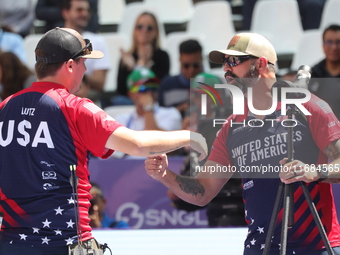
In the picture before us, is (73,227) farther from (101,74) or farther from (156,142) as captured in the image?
(101,74)

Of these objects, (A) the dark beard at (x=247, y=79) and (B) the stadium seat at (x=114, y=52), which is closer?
(A) the dark beard at (x=247, y=79)

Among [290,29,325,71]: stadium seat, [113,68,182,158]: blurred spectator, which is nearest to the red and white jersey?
[113,68,182,158]: blurred spectator

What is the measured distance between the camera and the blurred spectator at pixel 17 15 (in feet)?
29.8

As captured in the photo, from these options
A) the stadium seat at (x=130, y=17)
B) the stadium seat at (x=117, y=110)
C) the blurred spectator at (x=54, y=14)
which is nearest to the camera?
the stadium seat at (x=117, y=110)

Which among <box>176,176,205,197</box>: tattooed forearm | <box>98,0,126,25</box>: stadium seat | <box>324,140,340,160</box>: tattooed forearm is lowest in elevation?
<box>176,176,205,197</box>: tattooed forearm

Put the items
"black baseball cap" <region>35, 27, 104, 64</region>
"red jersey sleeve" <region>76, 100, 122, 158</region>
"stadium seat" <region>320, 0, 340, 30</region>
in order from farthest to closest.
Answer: "stadium seat" <region>320, 0, 340, 30</region> < "black baseball cap" <region>35, 27, 104, 64</region> < "red jersey sleeve" <region>76, 100, 122, 158</region>

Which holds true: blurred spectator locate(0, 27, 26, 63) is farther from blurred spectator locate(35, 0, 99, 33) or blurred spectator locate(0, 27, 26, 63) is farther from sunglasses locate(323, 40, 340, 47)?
sunglasses locate(323, 40, 340, 47)

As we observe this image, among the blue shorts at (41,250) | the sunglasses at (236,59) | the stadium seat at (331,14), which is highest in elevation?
the stadium seat at (331,14)

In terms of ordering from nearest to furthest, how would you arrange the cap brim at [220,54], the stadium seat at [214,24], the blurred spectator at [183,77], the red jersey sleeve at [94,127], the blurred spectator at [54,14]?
1. the red jersey sleeve at [94,127]
2. the cap brim at [220,54]
3. the blurred spectator at [183,77]
4. the blurred spectator at [54,14]
5. the stadium seat at [214,24]

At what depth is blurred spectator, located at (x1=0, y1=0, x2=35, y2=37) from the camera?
29.8ft

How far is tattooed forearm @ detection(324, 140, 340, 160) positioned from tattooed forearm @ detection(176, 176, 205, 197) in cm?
77

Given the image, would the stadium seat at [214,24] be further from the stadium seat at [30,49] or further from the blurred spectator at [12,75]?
the blurred spectator at [12,75]

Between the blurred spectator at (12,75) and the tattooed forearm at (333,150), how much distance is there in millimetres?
4339

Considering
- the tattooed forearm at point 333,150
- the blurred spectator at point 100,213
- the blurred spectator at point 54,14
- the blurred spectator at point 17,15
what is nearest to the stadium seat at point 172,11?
the blurred spectator at point 54,14
